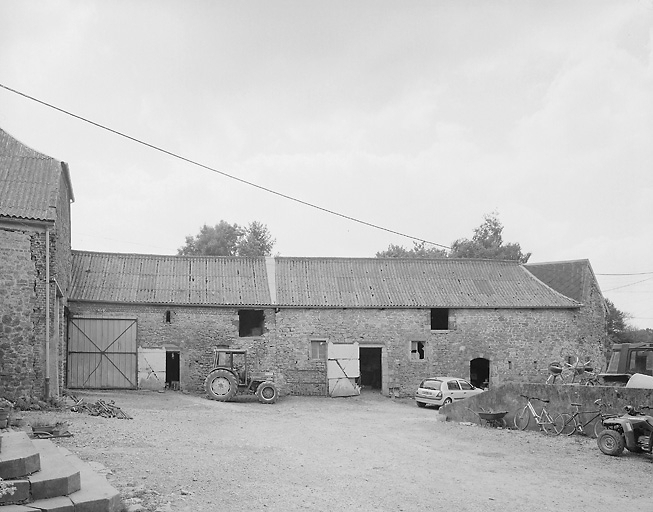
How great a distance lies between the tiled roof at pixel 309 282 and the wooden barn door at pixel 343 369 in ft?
5.81

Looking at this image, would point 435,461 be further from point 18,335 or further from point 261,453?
point 18,335

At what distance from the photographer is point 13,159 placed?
18.2 m

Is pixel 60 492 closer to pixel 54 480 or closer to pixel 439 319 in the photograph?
pixel 54 480

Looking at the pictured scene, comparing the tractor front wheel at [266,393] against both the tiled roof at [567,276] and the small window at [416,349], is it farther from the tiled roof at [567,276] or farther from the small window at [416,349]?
the tiled roof at [567,276]

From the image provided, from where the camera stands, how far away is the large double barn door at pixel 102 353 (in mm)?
22203

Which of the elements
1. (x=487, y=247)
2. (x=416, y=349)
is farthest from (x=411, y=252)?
(x=416, y=349)

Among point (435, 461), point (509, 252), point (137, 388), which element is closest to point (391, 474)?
point (435, 461)

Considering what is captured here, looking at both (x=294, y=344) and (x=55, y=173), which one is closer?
(x=55, y=173)

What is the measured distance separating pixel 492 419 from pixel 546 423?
145 centimetres

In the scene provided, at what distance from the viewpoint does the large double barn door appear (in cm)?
2220

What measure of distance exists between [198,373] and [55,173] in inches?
358

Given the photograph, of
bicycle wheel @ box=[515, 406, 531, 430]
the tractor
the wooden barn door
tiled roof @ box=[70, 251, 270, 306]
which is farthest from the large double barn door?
bicycle wheel @ box=[515, 406, 531, 430]

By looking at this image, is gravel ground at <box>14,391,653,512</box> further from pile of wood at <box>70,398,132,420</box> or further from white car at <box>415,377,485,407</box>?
white car at <box>415,377,485,407</box>

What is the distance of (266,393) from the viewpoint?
21250mm
